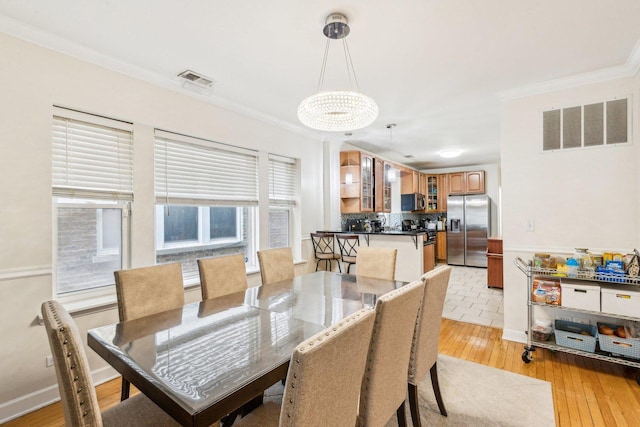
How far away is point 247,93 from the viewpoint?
10.3 feet

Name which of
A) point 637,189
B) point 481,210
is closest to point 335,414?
point 637,189

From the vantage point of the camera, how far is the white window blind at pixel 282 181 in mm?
4062

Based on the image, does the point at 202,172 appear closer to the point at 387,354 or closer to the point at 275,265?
the point at 275,265

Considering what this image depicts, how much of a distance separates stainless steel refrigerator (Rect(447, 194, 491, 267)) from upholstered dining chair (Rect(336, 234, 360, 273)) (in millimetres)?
3880

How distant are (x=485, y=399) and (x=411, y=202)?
546 centimetres

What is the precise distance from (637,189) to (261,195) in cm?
367

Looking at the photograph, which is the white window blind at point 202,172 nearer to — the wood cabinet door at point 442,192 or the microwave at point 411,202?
the microwave at point 411,202

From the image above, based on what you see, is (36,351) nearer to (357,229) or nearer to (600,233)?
(357,229)

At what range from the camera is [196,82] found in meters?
2.80

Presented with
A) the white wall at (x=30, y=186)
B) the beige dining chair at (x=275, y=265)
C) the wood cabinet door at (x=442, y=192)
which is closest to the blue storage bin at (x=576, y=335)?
the beige dining chair at (x=275, y=265)

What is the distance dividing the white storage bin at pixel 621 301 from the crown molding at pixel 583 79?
1835 mm

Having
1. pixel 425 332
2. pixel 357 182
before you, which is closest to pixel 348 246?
pixel 357 182

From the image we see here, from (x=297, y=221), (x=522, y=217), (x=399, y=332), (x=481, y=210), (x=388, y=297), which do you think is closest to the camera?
(x=388, y=297)

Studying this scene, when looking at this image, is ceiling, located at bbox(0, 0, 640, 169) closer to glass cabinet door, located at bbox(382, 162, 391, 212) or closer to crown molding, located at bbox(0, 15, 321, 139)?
crown molding, located at bbox(0, 15, 321, 139)
